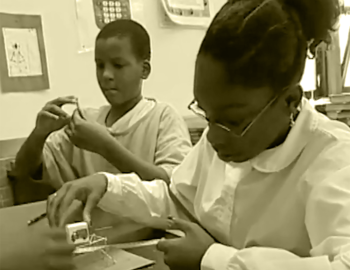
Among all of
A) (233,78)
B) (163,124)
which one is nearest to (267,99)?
(233,78)

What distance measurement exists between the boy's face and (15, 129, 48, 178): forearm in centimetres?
23

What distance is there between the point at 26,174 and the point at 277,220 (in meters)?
0.89

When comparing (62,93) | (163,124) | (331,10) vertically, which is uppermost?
(331,10)

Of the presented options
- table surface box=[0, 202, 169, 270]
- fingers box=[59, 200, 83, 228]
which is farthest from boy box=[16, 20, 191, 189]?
fingers box=[59, 200, 83, 228]

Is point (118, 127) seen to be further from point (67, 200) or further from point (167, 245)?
point (167, 245)

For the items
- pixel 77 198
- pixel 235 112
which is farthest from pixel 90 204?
pixel 235 112

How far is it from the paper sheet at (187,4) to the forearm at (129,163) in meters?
0.90

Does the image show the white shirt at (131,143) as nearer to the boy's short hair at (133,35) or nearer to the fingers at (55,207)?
the boy's short hair at (133,35)

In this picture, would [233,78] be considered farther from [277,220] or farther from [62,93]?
[62,93]

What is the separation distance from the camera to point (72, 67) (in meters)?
1.62

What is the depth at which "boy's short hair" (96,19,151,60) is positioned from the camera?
1.35 meters

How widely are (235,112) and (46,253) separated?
327 mm

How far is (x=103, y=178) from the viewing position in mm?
893

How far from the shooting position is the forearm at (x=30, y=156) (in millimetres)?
1285
